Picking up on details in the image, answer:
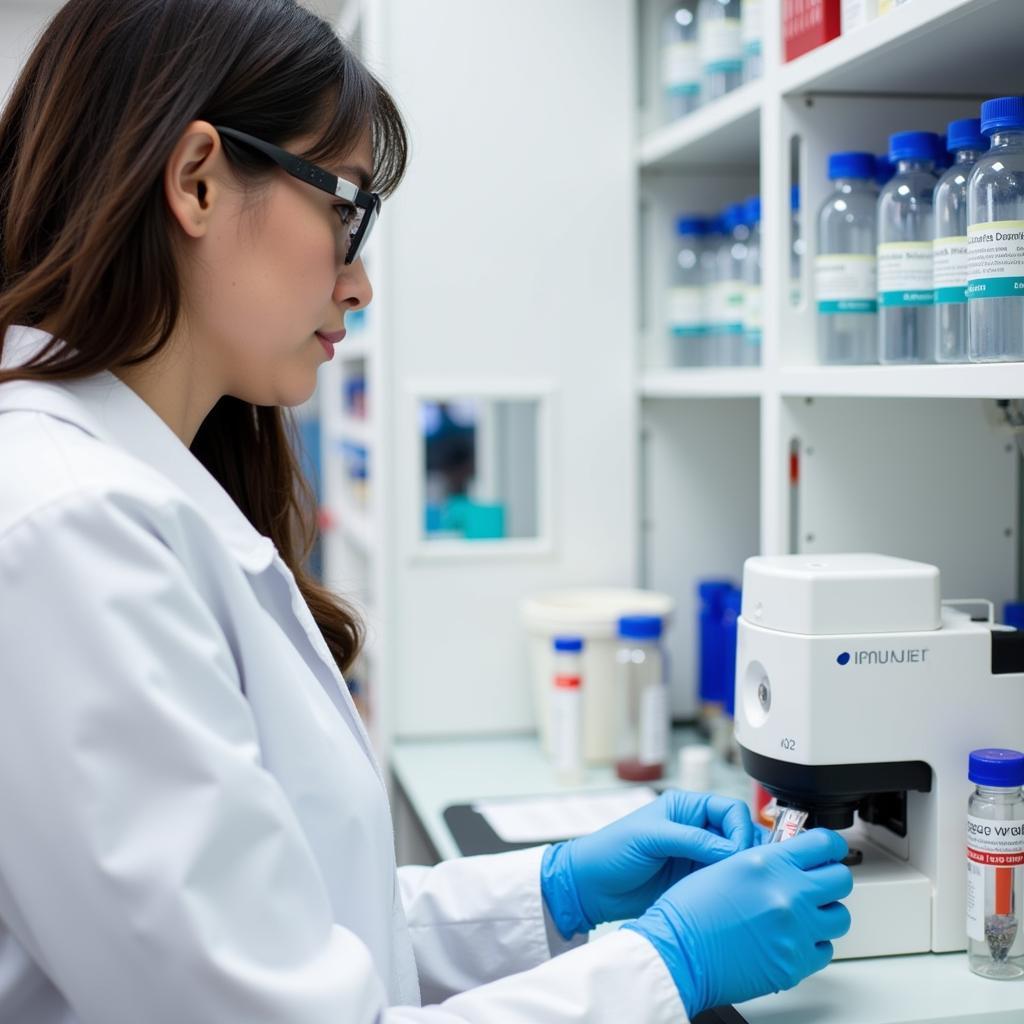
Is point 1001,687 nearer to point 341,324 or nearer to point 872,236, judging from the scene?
point 872,236

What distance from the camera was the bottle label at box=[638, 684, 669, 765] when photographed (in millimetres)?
2047

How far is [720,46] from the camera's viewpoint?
6.46 feet

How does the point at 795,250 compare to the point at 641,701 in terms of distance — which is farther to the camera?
the point at 641,701

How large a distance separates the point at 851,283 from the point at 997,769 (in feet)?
2.09

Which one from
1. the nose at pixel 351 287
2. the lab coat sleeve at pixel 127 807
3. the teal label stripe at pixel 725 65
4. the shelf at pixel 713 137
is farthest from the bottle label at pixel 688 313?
the lab coat sleeve at pixel 127 807

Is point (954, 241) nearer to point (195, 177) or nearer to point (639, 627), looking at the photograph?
point (195, 177)

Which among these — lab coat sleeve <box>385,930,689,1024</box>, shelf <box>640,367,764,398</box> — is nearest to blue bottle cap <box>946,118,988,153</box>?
shelf <box>640,367,764,398</box>

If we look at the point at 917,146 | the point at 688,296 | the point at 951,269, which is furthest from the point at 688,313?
the point at 951,269

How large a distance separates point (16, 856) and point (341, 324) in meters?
0.57

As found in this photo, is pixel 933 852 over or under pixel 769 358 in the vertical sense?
under

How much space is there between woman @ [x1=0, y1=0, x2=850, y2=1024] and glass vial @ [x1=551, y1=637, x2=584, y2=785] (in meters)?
0.72

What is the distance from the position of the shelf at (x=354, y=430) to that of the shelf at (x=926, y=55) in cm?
137

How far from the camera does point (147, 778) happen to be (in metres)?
0.80

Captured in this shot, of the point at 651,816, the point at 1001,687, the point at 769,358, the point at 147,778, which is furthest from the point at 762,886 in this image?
the point at 769,358
